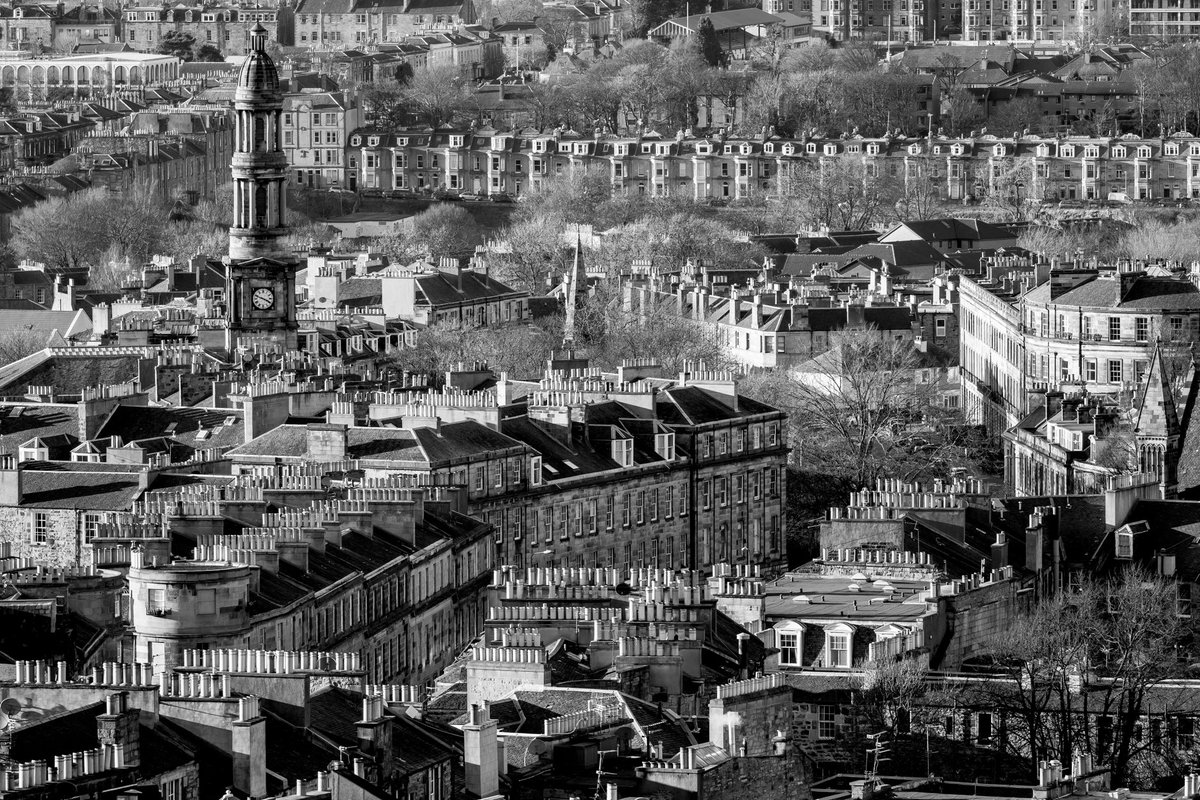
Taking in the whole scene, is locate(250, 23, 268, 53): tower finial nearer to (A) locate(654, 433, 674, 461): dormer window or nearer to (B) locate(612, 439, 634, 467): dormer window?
(A) locate(654, 433, 674, 461): dormer window

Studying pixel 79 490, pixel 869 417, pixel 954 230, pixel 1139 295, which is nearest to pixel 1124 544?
pixel 79 490

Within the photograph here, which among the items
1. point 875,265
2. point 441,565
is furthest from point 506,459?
point 875,265

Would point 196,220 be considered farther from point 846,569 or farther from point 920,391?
point 846,569

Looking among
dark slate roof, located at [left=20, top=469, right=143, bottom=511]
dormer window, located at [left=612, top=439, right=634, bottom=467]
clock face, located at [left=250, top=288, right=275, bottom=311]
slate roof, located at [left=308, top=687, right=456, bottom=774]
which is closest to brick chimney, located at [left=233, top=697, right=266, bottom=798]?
slate roof, located at [left=308, top=687, right=456, bottom=774]

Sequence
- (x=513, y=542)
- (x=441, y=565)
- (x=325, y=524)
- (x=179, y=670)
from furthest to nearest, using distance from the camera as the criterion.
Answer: (x=513, y=542) < (x=441, y=565) < (x=325, y=524) < (x=179, y=670)

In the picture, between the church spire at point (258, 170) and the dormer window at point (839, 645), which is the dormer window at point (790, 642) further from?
the church spire at point (258, 170)

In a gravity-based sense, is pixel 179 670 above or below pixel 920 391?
above

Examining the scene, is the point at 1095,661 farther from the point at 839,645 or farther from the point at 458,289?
the point at 458,289

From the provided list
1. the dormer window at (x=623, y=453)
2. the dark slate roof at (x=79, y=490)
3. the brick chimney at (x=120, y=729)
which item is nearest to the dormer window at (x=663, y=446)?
the dormer window at (x=623, y=453)

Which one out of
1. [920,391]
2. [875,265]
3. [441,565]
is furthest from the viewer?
[875,265]
